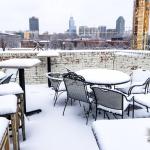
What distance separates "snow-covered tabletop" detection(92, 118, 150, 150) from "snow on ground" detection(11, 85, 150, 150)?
1416 mm

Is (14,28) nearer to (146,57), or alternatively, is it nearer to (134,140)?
(146,57)

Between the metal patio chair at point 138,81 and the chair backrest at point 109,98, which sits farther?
the metal patio chair at point 138,81

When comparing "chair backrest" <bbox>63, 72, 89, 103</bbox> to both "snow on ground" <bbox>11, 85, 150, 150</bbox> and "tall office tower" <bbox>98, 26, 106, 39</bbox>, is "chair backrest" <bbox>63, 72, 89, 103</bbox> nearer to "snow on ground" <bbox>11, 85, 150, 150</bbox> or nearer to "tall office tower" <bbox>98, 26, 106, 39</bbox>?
"snow on ground" <bbox>11, 85, 150, 150</bbox>

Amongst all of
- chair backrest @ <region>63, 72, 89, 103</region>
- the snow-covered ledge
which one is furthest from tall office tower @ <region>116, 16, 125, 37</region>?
chair backrest @ <region>63, 72, 89, 103</region>

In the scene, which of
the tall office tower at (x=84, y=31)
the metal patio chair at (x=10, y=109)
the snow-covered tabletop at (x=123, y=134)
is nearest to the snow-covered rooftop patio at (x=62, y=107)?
the metal patio chair at (x=10, y=109)

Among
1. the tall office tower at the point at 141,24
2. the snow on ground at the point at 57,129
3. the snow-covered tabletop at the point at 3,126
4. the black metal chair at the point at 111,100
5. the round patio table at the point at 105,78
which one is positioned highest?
the tall office tower at the point at 141,24

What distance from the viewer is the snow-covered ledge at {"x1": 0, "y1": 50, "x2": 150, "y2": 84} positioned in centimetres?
692

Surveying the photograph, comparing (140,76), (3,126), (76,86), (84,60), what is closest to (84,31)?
(84,60)

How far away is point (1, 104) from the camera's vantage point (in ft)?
8.00

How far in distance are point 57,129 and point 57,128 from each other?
38 mm

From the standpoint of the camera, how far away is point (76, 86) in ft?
12.8

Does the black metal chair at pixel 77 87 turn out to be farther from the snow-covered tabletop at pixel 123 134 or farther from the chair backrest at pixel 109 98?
the snow-covered tabletop at pixel 123 134

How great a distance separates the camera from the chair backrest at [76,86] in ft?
12.5

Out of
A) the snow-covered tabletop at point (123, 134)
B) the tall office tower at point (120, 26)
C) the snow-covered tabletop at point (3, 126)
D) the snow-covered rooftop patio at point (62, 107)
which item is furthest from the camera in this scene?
the tall office tower at point (120, 26)
